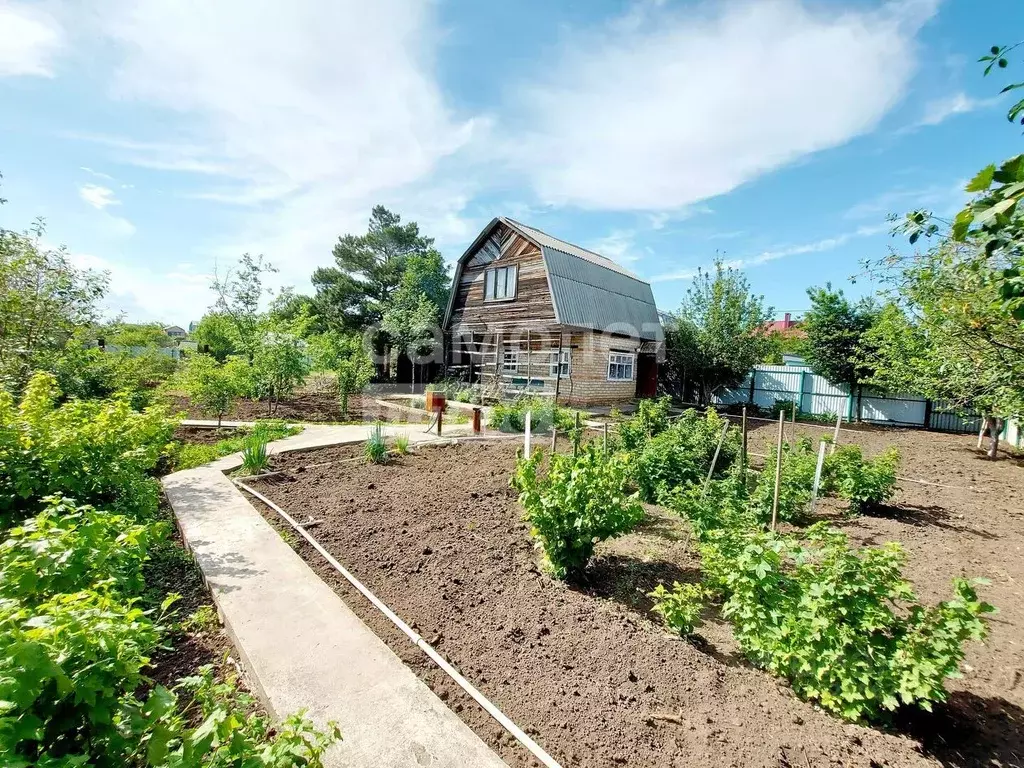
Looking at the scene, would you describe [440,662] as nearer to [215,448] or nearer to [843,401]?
[215,448]

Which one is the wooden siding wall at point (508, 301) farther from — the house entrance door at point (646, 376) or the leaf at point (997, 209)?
the leaf at point (997, 209)

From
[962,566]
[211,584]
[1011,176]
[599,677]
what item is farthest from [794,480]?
[211,584]

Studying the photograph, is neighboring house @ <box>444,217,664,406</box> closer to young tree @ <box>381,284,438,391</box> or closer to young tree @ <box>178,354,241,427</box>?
young tree @ <box>381,284,438,391</box>

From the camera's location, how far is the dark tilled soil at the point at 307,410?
1226cm

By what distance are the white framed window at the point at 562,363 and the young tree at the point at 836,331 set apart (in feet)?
32.0

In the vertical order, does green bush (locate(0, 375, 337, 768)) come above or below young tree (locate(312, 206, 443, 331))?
below

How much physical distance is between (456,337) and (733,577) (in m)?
17.7

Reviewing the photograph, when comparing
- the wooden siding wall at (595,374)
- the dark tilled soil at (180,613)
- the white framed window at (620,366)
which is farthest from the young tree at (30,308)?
the white framed window at (620,366)

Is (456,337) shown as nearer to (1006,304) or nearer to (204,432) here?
(204,432)

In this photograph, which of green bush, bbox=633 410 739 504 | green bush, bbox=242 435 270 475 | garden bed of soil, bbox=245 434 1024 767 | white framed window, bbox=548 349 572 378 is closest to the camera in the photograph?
garden bed of soil, bbox=245 434 1024 767

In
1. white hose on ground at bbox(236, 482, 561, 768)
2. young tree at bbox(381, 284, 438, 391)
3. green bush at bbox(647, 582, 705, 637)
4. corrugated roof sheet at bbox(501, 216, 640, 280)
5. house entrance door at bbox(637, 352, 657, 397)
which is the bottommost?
white hose on ground at bbox(236, 482, 561, 768)

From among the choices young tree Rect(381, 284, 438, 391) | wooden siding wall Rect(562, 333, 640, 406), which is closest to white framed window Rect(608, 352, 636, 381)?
wooden siding wall Rect(562, 333, 640, 406)

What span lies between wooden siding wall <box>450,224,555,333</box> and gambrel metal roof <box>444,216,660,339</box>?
33 centimetres

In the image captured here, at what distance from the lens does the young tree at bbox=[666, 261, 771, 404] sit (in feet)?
57.1
